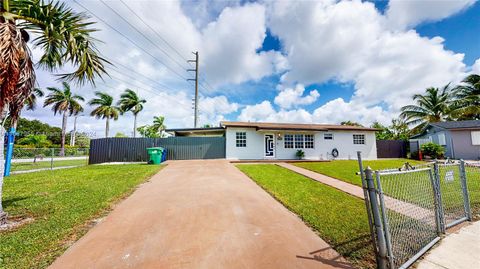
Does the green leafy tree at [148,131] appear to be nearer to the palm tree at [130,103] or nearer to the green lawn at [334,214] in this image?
the palm tree at [130,103]

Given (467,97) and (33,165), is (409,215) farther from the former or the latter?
(467,97)

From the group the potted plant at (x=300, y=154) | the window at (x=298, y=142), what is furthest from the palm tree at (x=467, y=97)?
the potted plant at (x=300, y=154)

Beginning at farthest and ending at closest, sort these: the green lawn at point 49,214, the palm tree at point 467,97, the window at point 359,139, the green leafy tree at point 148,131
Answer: the green leafy tree at point 148,131 → the palm tree at point 467,97 → the window at point 359,139 → the green lawn at point 49,214

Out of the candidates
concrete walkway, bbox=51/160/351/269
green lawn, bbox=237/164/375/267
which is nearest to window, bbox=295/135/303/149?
green lawn, bbox=237/164/375/267

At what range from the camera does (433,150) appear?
18000mm

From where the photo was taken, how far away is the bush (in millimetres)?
17828

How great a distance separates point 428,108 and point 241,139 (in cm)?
2578

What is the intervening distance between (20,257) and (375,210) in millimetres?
4674

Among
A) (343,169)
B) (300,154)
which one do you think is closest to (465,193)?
(343,169)

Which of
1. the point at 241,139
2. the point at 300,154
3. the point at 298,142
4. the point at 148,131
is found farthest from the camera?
the point at 148,131

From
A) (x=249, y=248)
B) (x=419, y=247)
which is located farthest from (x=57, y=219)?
(x=419, y=247)

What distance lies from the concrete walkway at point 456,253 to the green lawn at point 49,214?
510 cm

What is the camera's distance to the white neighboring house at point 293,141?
17359 millimetres

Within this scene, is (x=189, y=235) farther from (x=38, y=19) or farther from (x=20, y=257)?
(x=38, y=19)
